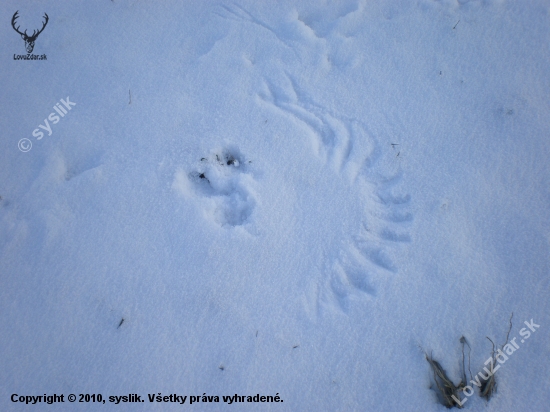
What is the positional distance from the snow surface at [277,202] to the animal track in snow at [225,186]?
1 centimetres

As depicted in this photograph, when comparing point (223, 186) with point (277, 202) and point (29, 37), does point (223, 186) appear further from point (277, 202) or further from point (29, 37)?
point (29, 37)

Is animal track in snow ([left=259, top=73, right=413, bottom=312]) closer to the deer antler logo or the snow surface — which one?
the snow surface

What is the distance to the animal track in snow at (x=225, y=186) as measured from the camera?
1704 millimetres

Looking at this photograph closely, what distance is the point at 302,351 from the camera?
4.81 ft

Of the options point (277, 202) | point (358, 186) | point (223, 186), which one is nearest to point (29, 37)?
point (223, 186)

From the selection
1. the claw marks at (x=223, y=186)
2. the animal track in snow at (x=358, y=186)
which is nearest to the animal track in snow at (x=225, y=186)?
the claw marks at (x=223, y=186)

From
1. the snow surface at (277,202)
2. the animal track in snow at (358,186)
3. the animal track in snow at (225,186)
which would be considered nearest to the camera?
the snow surface at (277,202)

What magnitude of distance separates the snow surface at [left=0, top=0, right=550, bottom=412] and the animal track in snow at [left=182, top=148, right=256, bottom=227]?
11 mm

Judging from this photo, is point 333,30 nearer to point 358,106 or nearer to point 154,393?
point 358,106

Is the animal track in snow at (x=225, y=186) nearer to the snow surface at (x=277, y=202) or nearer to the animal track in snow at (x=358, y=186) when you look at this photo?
the snow surface at (x=277, y=202)

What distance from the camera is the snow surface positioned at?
4.76 feet

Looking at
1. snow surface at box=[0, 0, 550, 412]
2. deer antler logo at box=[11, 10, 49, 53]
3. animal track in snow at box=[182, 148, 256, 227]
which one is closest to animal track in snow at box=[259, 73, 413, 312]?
snow surface at box=[0, 0, 550, 412]

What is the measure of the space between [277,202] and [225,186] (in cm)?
29

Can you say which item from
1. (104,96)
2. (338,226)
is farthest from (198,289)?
(104,96)
